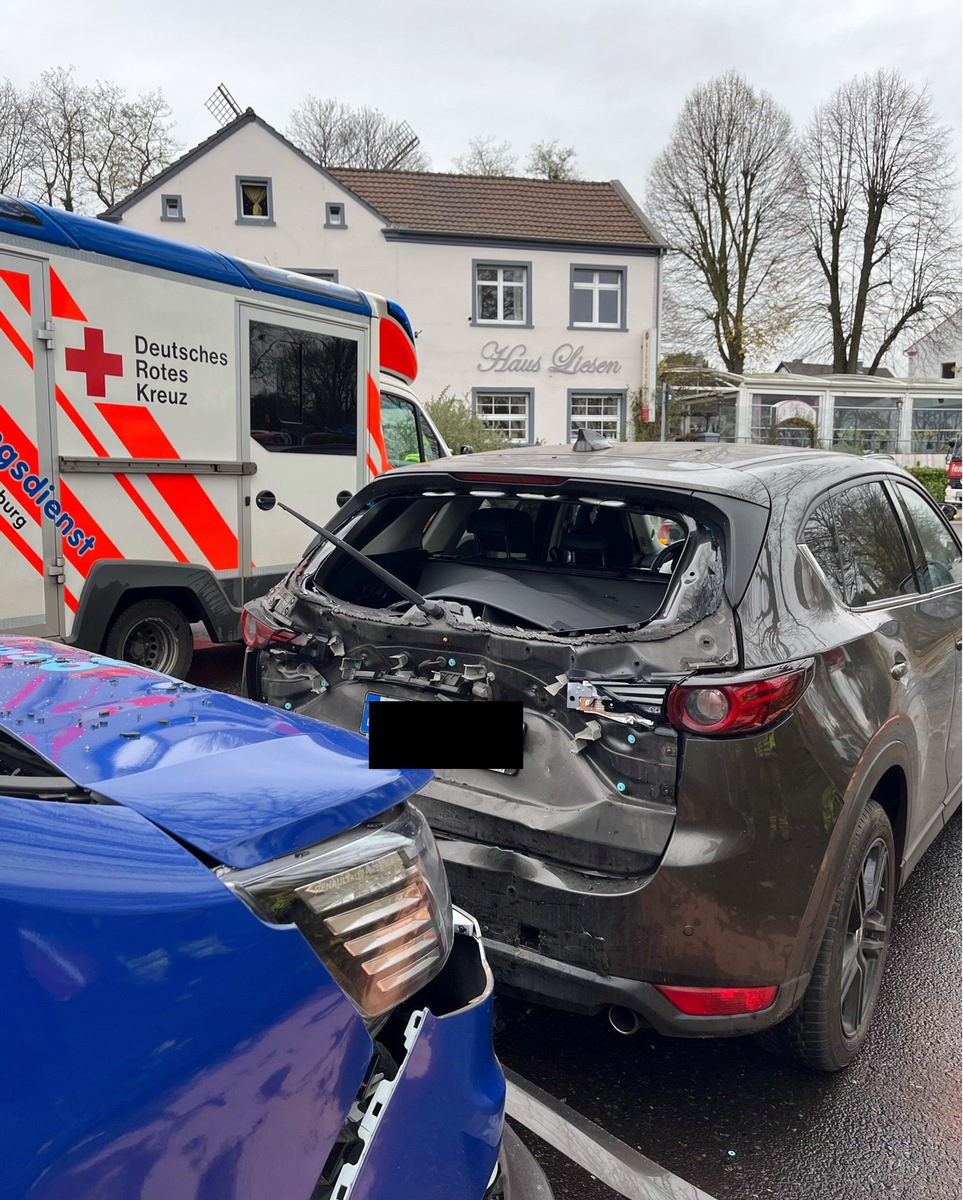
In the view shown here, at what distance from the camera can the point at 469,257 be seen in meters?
26.0

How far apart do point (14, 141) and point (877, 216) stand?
1196 inches

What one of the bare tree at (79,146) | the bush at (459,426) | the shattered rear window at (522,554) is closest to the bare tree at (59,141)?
the bare tree at (79,146)

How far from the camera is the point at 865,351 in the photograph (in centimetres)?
3741

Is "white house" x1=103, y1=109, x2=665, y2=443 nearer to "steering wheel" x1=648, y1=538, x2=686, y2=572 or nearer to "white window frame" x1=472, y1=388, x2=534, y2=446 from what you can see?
"white window frame" x1=472, y1=388, x2=534, y2=446

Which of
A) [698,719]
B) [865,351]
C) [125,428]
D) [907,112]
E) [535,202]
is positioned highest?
[907,112]

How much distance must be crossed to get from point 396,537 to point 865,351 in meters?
38.5

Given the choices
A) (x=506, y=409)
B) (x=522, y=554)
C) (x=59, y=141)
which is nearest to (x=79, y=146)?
(x=59, y=141)

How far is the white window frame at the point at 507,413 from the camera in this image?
2636 cm

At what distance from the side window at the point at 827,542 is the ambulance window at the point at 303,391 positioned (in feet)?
15.0

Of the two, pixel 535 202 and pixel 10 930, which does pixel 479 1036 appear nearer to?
pixel 10 930

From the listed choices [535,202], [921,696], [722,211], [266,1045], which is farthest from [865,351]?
[266,1045]

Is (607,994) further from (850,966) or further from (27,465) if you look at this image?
(27,465)

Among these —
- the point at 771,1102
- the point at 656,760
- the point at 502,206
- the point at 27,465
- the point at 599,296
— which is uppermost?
the point at 502,206

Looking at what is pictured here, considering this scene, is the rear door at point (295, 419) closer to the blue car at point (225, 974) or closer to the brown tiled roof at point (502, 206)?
the blue car at point (225, 974)
